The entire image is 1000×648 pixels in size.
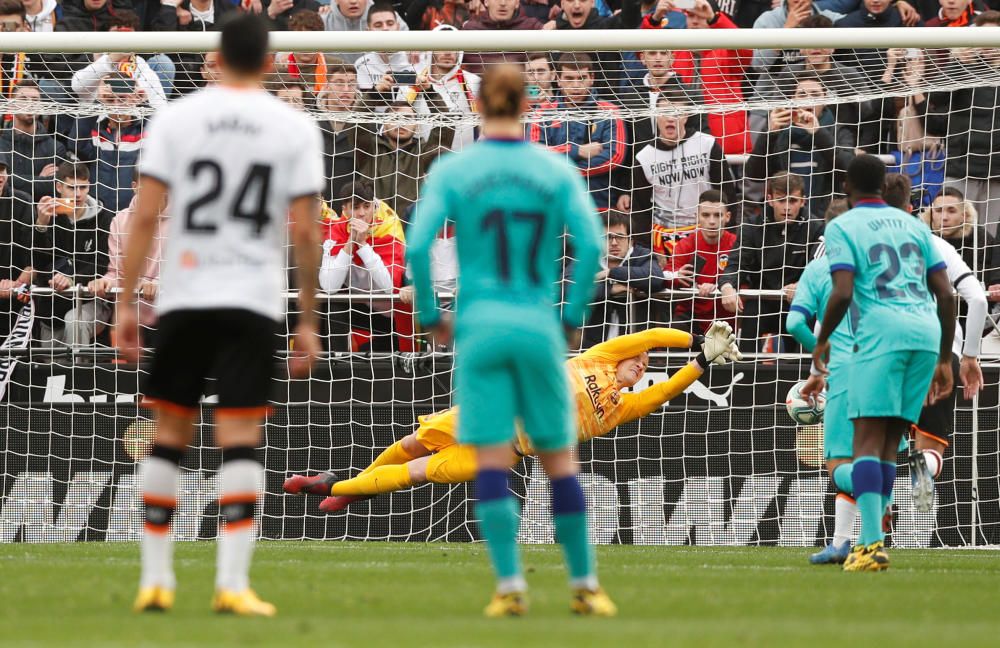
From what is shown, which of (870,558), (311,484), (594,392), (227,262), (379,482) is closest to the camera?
(227,262)

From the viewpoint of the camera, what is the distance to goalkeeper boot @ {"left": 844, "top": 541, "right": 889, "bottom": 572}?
23.4 feet

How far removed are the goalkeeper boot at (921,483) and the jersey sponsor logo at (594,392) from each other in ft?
6.64

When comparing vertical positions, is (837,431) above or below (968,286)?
below

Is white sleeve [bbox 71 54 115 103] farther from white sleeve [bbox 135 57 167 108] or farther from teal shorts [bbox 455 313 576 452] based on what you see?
teal shorts [bbox 455 313 576 452]

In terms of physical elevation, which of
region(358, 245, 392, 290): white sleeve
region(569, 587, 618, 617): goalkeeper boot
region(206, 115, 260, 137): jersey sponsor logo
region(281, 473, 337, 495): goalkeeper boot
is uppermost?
region(358, 245, 392, 290): white sleeve

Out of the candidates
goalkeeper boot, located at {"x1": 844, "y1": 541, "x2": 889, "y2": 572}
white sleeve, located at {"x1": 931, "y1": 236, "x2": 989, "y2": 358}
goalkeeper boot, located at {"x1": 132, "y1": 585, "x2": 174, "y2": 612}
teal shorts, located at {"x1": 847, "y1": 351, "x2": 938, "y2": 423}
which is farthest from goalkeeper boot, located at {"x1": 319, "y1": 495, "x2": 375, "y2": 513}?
goalkeeper boot, located at {"x1": 132, "y1": 585, "x2": 174, "y2": 612}

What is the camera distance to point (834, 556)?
8055 millimetres

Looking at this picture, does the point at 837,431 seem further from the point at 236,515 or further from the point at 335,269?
the point at 335,269

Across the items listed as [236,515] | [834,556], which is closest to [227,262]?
[236,515]

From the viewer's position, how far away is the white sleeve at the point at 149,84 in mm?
11281

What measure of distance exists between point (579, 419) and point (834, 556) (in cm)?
215

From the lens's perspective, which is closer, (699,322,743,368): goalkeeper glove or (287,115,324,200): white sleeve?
(287,115,324,200): white sleeve

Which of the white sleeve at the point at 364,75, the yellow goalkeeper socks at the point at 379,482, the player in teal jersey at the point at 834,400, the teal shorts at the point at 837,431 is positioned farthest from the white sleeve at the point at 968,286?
the white sleeve at the point at 364,75

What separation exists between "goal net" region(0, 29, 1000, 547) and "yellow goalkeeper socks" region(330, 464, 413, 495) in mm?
740
